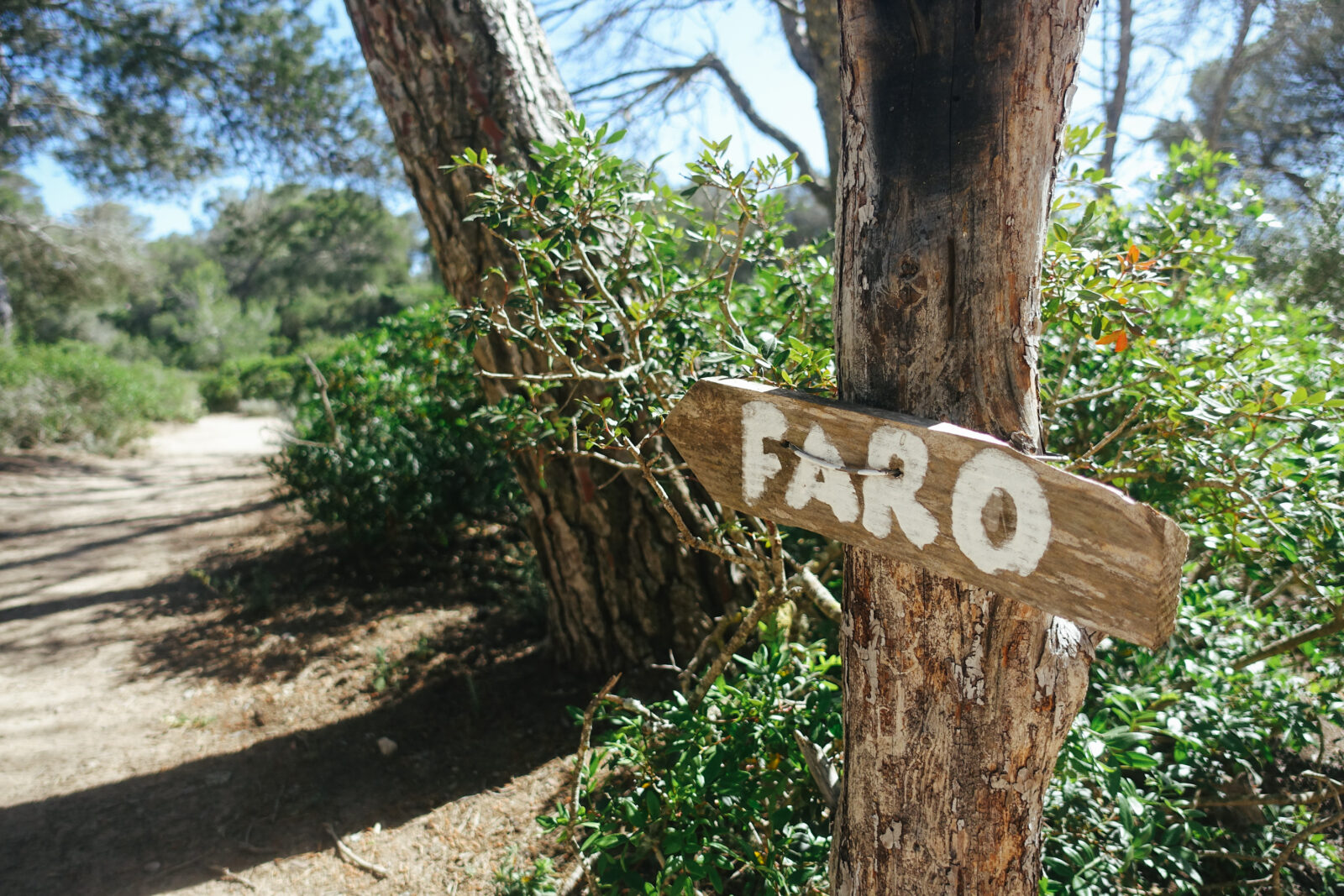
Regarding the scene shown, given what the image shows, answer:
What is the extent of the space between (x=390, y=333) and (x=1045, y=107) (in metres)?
5.27

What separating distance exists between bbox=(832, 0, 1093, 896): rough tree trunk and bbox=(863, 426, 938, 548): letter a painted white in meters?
0.13

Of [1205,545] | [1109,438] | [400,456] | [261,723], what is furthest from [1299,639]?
[400,456]

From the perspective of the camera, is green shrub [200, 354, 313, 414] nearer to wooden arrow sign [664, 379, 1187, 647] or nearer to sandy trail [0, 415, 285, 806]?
sandy trail [0, 415, 285, 806]

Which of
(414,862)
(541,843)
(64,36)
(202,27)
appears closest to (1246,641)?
(541,843)

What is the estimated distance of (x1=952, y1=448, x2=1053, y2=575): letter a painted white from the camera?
3.09ft

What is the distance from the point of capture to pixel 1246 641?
2125 mm

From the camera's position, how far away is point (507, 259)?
2760mm

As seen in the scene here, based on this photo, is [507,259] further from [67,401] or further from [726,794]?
[67,401]

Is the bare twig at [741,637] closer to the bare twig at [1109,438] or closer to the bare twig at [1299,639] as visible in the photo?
the bare twig at [1109,438]

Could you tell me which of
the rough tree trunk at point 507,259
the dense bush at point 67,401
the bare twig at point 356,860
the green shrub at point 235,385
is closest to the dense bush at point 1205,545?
the rough tree trunk at point 507,259

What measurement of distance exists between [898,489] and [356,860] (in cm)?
236

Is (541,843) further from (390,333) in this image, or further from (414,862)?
(390,333)

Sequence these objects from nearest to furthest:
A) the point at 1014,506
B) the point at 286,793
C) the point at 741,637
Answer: the point at 1014,506 → the point at 741,637 → the point at 286,793

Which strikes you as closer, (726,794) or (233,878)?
(726,794)
